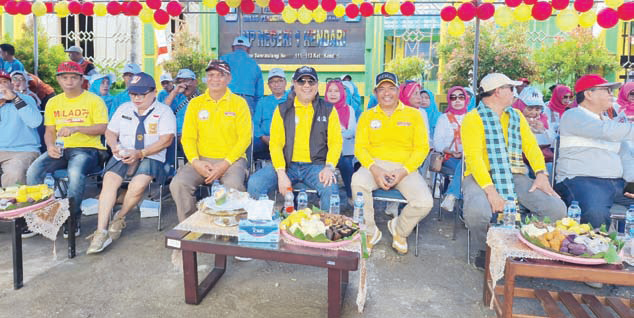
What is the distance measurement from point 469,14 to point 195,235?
193 inches

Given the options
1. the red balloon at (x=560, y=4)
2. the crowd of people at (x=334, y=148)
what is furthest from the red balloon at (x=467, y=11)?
the crowd of people at (x=334, y=148)

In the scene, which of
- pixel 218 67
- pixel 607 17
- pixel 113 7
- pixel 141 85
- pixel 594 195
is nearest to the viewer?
pixel 594 195

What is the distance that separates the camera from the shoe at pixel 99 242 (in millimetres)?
3598

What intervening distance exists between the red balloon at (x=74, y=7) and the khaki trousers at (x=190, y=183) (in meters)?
4.29

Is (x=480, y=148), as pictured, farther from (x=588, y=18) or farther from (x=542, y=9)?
(x=588, y=18)

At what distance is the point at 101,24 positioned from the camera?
15469mm

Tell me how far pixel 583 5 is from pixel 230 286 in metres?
5.67

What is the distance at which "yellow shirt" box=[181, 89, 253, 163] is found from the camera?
403 cm

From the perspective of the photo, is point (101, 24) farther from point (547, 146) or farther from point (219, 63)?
point (547, 146)

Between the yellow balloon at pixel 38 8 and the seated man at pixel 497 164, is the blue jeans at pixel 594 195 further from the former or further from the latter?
the yellow balloon at pixel 38 8

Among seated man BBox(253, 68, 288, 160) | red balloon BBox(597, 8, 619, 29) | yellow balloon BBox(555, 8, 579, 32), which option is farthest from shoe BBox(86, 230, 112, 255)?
red balloon BBox(597, 8, 619, 29)

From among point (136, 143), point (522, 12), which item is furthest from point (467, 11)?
point (136, 143)

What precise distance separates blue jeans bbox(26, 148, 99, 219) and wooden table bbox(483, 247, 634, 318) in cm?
347

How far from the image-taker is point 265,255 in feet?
8.16
